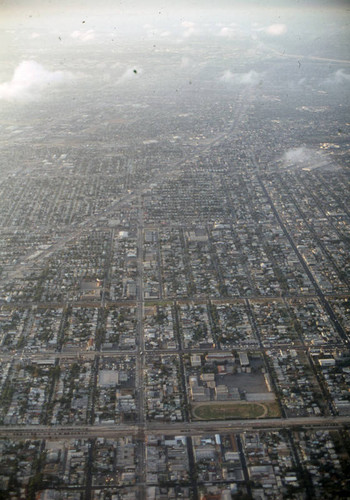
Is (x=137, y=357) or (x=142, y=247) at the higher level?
(x=142, y=247)

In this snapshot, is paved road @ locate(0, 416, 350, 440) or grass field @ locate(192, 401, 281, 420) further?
grass field @ locate(192, 401, 281, 420)

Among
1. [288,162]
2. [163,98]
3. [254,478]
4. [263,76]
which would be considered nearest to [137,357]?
[254,478]

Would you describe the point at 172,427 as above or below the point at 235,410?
below

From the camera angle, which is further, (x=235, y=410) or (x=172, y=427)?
(x=235, y=410)

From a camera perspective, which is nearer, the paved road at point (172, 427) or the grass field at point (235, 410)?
the paved road at point (172, 427)

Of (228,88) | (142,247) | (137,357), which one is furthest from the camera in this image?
(228,88)

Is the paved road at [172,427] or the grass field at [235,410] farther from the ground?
the grass field at [235,410]

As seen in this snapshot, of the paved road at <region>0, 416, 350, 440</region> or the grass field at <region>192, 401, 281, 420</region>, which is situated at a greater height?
the grass field at <region>192, 401, 281, 420</region>

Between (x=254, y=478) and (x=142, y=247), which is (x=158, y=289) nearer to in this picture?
(x=142, y=247)
